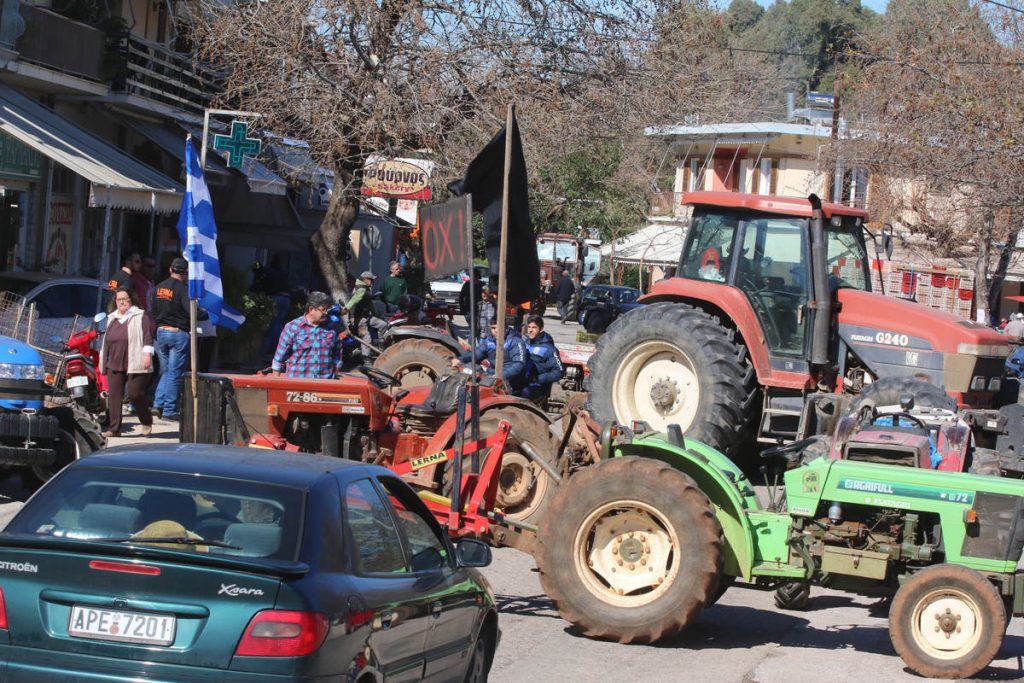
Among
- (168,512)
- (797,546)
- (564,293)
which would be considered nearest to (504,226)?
(797,546)

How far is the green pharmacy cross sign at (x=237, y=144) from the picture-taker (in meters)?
20.8

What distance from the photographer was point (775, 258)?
14.0 metres

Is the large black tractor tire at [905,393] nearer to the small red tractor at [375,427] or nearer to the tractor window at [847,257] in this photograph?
the tractor window at [847,257]

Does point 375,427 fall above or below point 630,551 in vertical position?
above

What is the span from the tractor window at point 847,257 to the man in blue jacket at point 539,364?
11.0ft

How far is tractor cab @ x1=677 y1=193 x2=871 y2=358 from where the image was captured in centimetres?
1384

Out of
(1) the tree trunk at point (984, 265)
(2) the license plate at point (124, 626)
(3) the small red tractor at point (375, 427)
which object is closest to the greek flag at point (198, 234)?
(3) the small red tractor at point (375, 427)

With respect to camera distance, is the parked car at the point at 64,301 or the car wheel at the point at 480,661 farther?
the parked car at the point at 64,301

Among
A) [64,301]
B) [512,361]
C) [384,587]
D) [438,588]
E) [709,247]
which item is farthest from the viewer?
[64,301]

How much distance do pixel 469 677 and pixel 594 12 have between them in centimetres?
1816

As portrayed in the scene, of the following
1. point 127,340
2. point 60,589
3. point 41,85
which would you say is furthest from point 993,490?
point 41,85

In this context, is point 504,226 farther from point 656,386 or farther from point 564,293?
point 564,293

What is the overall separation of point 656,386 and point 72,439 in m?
6.22

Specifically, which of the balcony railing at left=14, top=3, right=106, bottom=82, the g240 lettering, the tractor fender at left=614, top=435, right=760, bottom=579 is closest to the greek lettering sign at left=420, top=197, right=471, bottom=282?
the tractor fender at left=614, top=435, right=760, bottom=579
